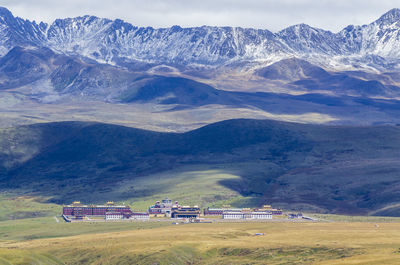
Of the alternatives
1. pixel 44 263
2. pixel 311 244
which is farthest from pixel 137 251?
pixel 311 244

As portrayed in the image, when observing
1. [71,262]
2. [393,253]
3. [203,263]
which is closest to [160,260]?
[203,263]

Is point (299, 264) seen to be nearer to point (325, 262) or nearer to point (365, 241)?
point (325, 262)

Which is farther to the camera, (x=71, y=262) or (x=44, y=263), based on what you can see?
(x=71, y=262)

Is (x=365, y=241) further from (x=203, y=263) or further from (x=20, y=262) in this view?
(x=20, y=262)

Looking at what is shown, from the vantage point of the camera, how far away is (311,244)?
648ft

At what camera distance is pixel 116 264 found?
627ft

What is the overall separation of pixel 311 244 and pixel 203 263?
24859 mm

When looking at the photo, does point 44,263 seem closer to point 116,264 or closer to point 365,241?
point 116,264

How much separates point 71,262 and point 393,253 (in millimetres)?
70364

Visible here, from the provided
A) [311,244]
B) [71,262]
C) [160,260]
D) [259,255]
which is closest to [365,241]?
[311,244]

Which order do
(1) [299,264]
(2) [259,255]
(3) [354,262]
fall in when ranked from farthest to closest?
1. (2) [259,255]
2. (1) [299,264]
3. (3) [354,262]

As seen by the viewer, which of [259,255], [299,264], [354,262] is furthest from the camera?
[259,255]

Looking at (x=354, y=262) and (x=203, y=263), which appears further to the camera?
(x=203, y=263)

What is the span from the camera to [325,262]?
174500 millimetres
